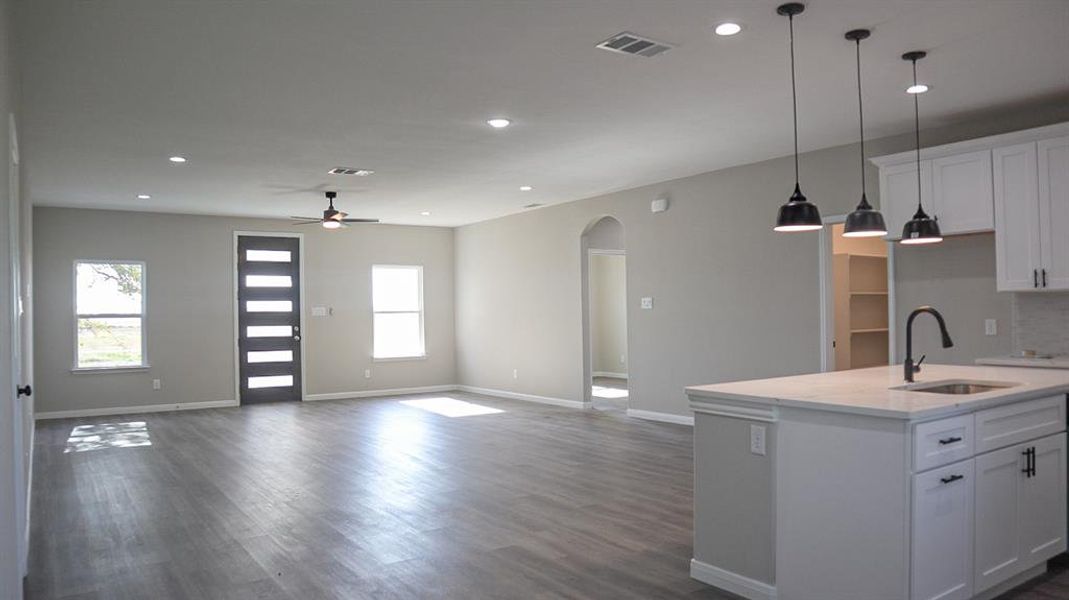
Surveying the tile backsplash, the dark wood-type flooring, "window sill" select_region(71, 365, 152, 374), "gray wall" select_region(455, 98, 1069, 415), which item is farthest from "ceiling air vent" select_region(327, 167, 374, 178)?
→ the tile backsplash

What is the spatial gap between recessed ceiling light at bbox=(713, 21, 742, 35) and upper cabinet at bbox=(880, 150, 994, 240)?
95.0 inches

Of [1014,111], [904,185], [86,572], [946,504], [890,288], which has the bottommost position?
[86,572]

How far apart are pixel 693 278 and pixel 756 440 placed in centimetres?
453

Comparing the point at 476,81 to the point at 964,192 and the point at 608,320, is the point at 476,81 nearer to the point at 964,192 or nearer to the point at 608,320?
the point at 964,192

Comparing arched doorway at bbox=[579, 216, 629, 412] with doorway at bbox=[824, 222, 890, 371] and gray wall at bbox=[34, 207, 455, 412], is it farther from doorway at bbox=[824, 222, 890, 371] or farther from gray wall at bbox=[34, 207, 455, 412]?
doorway at bbox=[824, 222, 890, 371]

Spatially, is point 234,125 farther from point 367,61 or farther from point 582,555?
point 582,555

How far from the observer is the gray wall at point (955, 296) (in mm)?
5344

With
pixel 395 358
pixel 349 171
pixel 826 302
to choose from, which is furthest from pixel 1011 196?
pixel 395 358

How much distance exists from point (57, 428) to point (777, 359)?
7728mm

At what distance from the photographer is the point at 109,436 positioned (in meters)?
7.75

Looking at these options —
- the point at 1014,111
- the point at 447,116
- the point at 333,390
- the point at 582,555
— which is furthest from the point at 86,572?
the point at 333,390

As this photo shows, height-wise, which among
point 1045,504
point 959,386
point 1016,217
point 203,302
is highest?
point 1016,217

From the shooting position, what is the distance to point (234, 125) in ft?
17.4

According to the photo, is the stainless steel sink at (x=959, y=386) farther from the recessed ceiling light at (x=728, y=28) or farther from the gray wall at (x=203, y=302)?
the gray wall at (x=203, y=302)
